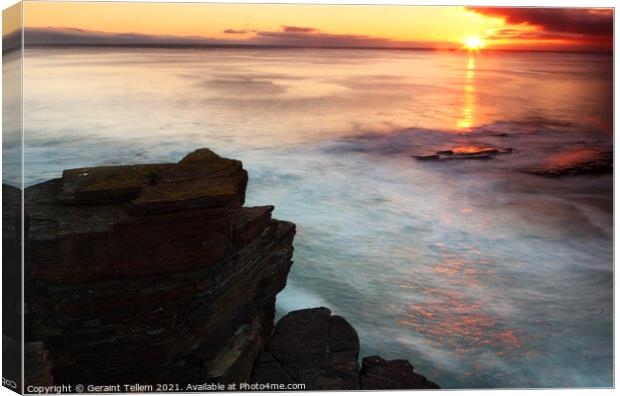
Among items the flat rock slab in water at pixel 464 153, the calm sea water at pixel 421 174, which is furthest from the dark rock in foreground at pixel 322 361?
the flat rock slab in water at pixel 464 153

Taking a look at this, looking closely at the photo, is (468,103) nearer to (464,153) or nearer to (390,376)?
(464,153)

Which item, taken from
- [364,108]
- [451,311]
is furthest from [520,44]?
[451,311]

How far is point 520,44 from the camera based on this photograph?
1094 centimetres

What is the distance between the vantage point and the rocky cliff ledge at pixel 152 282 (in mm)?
9500

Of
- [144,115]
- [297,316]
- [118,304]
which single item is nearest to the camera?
[118,304]

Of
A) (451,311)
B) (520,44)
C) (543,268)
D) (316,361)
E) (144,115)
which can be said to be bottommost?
(316,361)

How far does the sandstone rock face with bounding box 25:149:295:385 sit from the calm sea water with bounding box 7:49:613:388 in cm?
59

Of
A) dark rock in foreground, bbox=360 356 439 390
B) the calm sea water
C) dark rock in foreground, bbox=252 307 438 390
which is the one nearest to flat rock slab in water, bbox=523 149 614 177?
the calm sea water

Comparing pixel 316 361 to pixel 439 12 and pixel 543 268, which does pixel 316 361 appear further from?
pixel 439 12

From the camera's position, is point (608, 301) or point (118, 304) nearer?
point (118, 304)

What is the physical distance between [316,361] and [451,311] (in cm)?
219

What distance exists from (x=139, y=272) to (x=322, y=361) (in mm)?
3156

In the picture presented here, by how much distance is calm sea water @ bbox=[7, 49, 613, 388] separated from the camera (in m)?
10.5

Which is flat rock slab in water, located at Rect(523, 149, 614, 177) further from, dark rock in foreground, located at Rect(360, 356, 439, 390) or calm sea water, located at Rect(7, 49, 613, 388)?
dark rock in foreground, located at Rect(360, 356, 439, 390)
